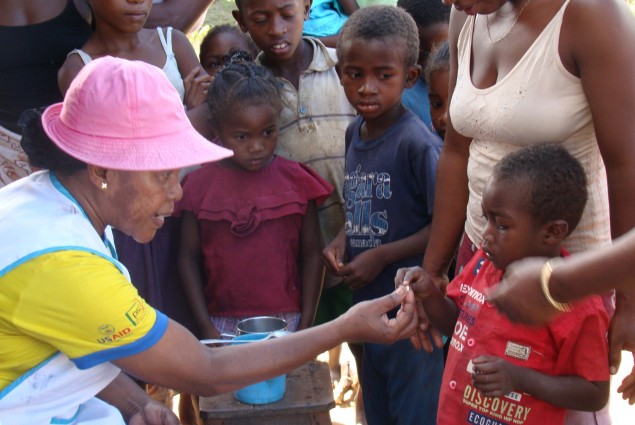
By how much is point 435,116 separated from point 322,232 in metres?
0.78

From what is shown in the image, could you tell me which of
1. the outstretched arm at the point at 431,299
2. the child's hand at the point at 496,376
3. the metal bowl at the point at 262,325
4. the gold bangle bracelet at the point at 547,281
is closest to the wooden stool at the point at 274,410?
the metal bowl at the point at 262,325

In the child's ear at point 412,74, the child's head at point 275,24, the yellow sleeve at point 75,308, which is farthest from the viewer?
the child's head at point 275,24

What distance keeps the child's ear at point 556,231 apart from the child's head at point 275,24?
1.77 metres

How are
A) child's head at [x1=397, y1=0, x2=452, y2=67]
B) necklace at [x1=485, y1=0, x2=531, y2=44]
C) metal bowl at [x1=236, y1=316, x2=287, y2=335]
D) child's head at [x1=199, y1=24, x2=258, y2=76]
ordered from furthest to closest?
1. child's head at [x1=199, y1=24, x2=258, y2=76]
2. child's head at [x1=397, y1=0, x2=452, y2=67]
3. metal bowl at [x1=236, y1=316, x2=287, y2=335]
4. necklace at [x1=485, y1=0, x2=531, y2=44]

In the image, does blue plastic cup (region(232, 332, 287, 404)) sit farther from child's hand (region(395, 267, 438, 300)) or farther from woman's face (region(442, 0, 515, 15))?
woman's face (region(442, 0, 515, 15))

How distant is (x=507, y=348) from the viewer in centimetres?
235

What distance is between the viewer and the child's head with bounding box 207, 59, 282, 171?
3.34 m

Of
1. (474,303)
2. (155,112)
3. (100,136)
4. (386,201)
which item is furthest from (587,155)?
(100,136)

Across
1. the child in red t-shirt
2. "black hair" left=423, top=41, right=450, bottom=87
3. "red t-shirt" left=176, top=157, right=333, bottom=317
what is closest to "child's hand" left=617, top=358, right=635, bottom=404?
the child in red t-shirt

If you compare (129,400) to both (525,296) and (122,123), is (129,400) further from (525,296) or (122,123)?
(525,296)

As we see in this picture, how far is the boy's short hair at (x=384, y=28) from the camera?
3.22 m

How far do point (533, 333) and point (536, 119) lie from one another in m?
0.65

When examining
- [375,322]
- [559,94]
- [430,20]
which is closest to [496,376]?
[375,322]

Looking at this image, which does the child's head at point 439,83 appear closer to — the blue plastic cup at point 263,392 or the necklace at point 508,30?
the necklace at point 508,30
